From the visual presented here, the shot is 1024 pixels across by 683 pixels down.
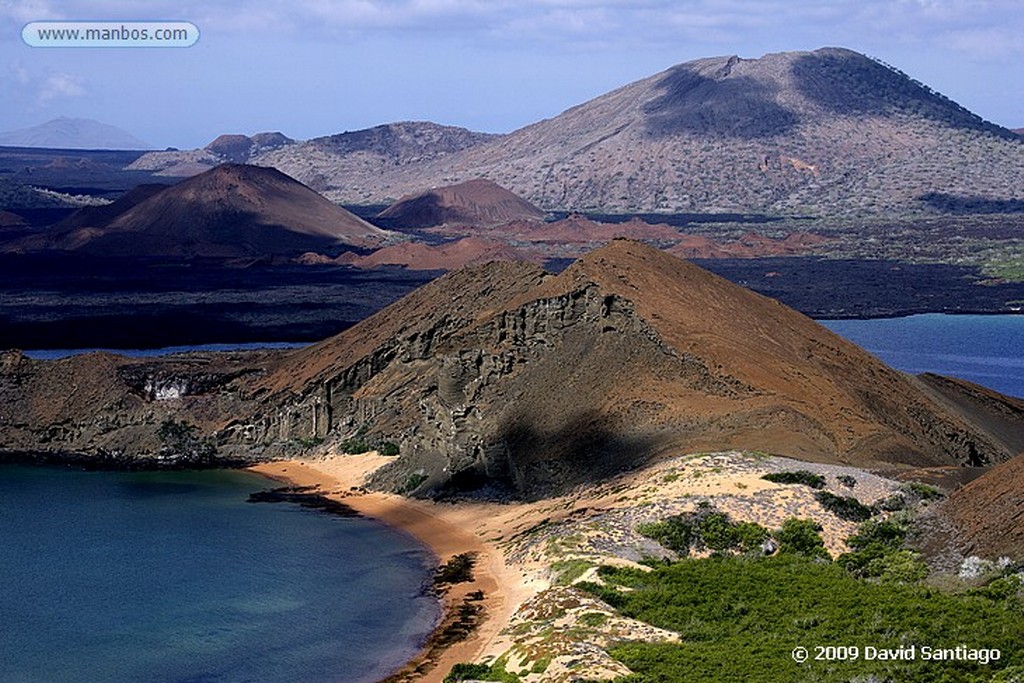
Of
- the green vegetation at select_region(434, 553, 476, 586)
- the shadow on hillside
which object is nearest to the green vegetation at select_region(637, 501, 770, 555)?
the green vegetation at select_region(434, 553, 476, 586)

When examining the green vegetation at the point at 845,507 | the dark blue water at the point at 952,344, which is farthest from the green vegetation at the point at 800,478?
the dark blue water at the point at 952,344

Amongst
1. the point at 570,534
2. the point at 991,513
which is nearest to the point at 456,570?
the point at 570,534

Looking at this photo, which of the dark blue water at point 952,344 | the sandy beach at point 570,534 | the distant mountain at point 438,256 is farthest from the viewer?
the distant mountain at point 438,256

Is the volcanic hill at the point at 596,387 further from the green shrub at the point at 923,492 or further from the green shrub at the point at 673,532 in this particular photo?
the green shrub at the point at 673,532

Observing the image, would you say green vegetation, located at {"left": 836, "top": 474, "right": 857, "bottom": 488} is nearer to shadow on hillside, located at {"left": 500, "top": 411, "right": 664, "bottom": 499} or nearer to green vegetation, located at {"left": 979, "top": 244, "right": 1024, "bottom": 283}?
shadow on hillside, located at {"left": 500, "top": 411, "right": 664, "bottom": 499}

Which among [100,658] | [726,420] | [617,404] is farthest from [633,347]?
[100,658]

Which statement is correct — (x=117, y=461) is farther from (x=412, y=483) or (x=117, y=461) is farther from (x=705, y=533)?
(x=705, y=533)
